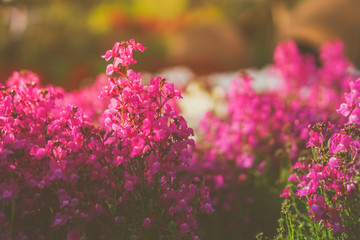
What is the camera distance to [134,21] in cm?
1452

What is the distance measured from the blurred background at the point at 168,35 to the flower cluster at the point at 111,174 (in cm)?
666

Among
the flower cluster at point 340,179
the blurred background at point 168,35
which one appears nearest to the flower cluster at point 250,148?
the flower cluster at point 340,179

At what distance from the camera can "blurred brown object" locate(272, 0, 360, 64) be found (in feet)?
30.3

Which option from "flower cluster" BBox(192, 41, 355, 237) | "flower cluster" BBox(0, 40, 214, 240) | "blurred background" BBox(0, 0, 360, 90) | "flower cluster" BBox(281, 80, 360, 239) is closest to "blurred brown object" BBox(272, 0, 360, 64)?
"blurred background" BBox(0, 0, 360, 90)

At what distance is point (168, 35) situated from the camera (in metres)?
13.2

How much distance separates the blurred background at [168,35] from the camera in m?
9.51

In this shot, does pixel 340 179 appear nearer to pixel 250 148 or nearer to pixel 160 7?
pixel 250 148

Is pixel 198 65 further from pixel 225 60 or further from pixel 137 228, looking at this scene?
pixel 137 228

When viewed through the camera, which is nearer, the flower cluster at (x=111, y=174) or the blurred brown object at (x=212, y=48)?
the flower cluster at (x=111, y=174)

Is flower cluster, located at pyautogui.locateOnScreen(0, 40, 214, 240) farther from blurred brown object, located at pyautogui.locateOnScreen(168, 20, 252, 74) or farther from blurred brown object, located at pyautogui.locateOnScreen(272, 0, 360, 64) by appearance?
blurred brown object, located at pyautogui.locateOnScreen(168, 20, 252, 74)

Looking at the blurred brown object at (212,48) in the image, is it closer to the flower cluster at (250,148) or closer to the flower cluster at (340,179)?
the flower cluster at (250,148)

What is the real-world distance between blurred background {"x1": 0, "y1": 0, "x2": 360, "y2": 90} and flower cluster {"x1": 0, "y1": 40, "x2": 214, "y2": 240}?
21.8 feet

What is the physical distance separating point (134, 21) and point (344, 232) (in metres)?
12.6

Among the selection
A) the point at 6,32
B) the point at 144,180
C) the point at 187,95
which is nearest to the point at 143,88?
the point at 144,180
